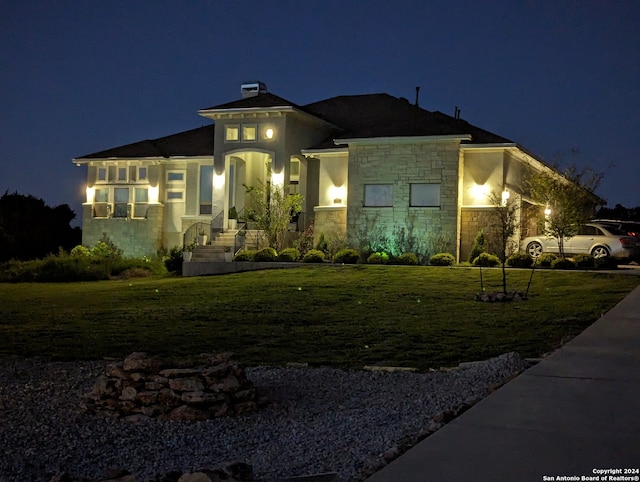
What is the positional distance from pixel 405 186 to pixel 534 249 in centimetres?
521

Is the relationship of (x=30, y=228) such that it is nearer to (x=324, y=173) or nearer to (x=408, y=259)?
(x=324, y=173)

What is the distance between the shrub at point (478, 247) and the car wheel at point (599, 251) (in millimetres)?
3691

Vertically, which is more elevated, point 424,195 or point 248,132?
point 248,132

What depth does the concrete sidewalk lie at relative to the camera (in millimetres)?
4383

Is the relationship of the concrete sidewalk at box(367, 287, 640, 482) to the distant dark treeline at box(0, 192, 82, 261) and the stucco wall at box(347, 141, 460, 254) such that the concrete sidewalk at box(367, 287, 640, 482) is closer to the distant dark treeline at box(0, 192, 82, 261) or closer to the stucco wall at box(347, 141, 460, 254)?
the stucco wall at box(347, 141, 460, 254)

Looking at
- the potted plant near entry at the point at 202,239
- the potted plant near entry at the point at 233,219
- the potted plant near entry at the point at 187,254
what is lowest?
the potted plant near entry at the point at 187,254

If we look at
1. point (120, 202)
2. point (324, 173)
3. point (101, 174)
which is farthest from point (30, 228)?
point (324, 173)

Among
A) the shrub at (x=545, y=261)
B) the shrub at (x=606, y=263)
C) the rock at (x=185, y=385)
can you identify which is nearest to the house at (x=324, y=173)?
the shrub at (x=545, y=261)

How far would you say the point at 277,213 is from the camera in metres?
30.2

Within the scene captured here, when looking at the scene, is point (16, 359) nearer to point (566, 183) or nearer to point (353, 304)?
point (353, 304)

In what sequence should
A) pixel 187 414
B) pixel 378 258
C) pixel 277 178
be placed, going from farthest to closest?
pixel 277 178 < pixel 378 258 < pixel 187 414

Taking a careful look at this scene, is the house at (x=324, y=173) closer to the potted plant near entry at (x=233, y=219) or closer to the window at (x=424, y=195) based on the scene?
the window at (x=424, y=195)

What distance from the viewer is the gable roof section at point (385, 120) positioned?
2931cm

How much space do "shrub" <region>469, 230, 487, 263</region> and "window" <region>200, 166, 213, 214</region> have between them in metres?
12.5
